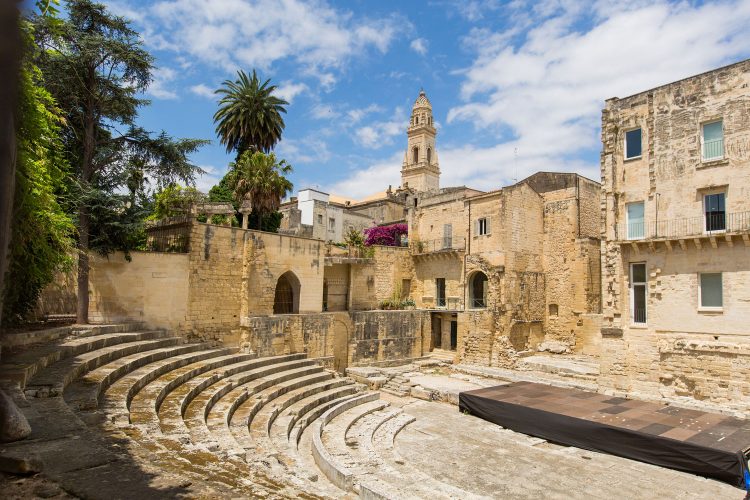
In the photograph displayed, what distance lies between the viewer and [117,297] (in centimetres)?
→ 1562

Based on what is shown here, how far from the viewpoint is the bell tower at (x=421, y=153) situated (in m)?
58.8

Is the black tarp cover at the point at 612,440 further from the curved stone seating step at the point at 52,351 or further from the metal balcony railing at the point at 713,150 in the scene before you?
A: the curved stone seating step at the point at 52,351

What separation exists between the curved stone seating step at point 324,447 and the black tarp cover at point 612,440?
3.71 m

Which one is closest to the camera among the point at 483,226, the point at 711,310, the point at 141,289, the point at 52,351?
the point at 52,351

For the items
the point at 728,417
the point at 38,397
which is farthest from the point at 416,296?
the point at 38,397

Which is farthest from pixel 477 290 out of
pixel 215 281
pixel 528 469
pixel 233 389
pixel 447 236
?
pixel 233 389

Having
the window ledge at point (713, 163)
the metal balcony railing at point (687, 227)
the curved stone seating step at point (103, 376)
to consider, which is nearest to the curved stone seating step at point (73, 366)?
the curved stone seating step at point (103, 376)

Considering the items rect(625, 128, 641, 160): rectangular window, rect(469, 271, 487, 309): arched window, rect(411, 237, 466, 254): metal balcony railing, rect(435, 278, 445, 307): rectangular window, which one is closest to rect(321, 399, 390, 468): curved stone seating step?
rect(469, 271, 487, 309): arched window

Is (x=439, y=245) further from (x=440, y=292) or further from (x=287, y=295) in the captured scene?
(x=287, y=295)

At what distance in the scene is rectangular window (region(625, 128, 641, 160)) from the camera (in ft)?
63.5

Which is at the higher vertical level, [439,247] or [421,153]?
[421,153]

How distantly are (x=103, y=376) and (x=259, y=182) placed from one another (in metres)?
19.5

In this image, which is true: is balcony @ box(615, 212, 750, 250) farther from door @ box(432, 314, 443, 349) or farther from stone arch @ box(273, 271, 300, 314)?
stone arch @ box(273, 271, 300, 314)

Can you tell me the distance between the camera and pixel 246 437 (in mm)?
10633
